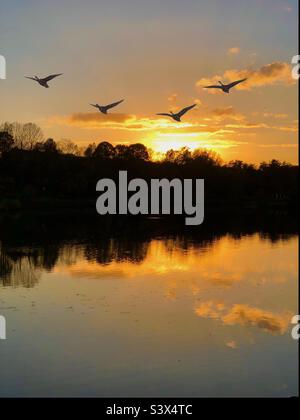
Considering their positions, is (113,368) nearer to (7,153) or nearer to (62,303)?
(62,303)

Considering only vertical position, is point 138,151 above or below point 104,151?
above

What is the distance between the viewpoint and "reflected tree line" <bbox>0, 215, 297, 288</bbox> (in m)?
15.8

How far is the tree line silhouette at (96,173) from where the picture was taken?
159ft

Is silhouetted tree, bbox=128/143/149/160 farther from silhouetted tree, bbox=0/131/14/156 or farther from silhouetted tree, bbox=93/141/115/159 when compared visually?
silhouetted tree, bbox=0/131/14/156

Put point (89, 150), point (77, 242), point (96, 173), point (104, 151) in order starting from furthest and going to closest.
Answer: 1. point (89, 150)
2. point (104, 151)
3. point (96, 173)
4. point (77, 242)

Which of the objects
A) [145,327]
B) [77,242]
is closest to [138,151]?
[77,242]

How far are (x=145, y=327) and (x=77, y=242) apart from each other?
12.7 meters

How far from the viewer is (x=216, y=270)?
16.1m

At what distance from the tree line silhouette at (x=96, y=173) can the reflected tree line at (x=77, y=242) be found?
593 inches

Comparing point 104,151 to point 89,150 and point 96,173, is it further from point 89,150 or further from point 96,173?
point 96,173

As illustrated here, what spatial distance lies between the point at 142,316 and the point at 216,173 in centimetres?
4752

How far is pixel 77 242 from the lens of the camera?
21922 mm

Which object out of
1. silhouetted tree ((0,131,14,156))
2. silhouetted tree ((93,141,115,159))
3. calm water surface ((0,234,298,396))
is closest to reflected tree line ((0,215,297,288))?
calm water surface ((0,234,298,396))

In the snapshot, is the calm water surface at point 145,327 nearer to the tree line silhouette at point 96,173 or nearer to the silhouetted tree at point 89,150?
the tree line silhouette at point 96,173
